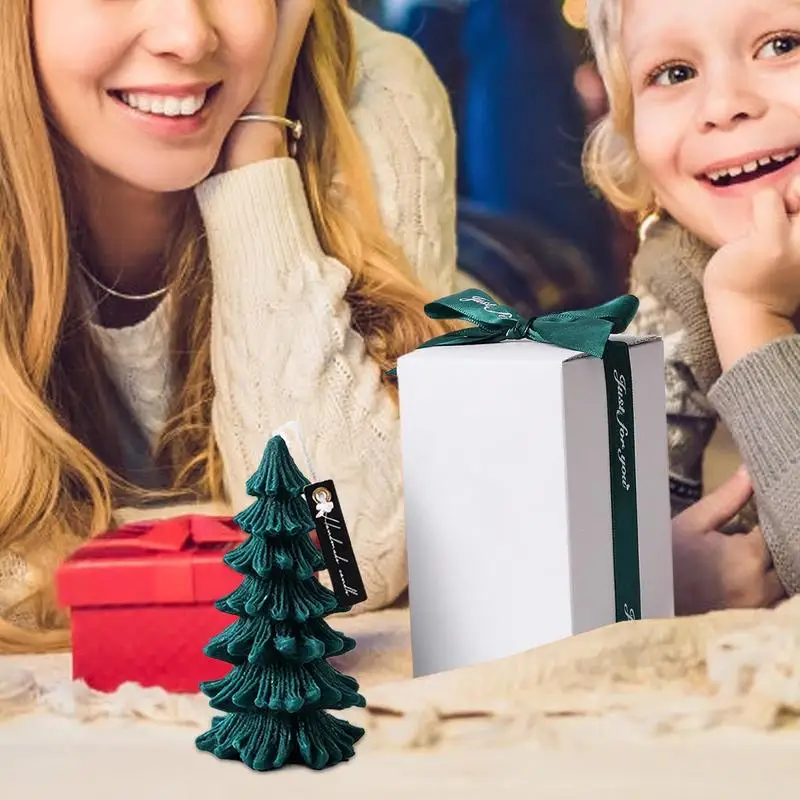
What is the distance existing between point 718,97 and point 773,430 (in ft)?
1.34

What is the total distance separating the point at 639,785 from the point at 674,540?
0.55 m

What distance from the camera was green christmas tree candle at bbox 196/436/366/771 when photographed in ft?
3.26

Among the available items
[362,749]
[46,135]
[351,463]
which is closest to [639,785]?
[362,749]

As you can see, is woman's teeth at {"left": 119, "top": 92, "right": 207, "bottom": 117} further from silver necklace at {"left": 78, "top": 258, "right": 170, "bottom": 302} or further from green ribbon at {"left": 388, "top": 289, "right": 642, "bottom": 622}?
green ribbon at {"left": 388, "top": 289, "right": 642, "bottom": 622}

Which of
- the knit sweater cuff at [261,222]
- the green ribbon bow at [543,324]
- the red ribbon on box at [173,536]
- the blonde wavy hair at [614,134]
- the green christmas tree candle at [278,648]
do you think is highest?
the blonde wavy hair at [614,134]

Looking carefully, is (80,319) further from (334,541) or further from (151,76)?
(334,541)

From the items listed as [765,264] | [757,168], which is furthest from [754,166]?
[765,264]

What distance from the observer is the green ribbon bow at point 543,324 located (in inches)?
44.7

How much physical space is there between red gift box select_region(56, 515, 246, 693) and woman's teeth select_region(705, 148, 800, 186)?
76 centimetres

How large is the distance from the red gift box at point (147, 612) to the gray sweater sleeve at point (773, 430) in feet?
1.92

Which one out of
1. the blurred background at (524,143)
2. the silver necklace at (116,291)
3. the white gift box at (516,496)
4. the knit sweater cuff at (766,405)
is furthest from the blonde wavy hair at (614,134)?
A: the silver necklace at (116,291)

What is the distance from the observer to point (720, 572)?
1437 millimetres

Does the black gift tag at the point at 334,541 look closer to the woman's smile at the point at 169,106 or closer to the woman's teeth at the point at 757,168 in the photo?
the woman's smile at the point at 169,106

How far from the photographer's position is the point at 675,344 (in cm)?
154
